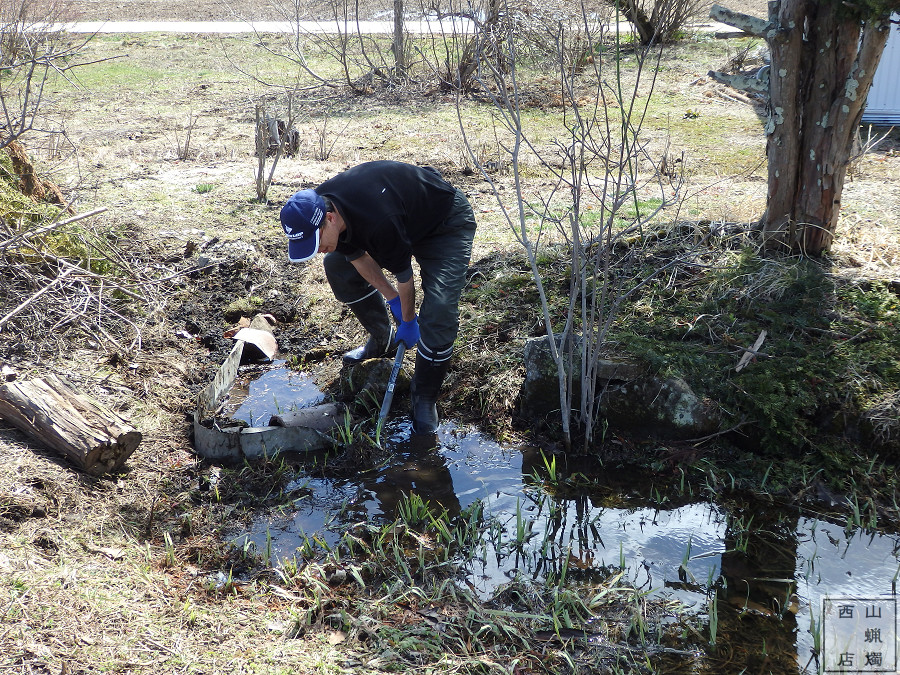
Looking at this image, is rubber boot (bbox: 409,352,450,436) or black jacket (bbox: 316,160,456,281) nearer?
black jacket (bbox: 316,160,456,281)

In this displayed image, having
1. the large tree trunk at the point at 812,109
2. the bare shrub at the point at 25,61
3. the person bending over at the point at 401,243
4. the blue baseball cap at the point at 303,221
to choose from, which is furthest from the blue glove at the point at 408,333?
the large tree trunk at the point at 812,109

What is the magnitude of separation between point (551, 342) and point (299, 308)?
8.75 ft

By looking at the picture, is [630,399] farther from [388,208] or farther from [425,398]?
[388,208]

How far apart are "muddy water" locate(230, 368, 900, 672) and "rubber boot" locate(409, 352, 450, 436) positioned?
179mm

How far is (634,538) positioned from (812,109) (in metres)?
3.31

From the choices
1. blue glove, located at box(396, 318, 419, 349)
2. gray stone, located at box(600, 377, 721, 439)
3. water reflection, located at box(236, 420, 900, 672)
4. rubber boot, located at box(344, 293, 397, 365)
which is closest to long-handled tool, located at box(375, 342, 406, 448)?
blue glove, located at box(396, 318, 419, 349)

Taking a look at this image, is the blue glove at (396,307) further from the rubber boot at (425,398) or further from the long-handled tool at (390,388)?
the rubber boot at (425,398)

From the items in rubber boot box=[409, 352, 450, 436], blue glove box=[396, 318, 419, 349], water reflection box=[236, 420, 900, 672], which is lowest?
water reflection box=[236, 420, 900, 672]

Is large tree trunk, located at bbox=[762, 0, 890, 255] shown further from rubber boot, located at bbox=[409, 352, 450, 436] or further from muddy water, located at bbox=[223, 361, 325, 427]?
muddy water, located at bbox=[223, 361, 325, 427]

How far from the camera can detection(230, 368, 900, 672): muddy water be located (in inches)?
128

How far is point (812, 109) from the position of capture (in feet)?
16.1

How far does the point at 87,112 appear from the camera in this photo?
1052 centimetres

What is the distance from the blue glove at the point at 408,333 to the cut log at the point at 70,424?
1719mm

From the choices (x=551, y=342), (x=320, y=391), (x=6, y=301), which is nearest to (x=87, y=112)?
(x=6, y=301)
